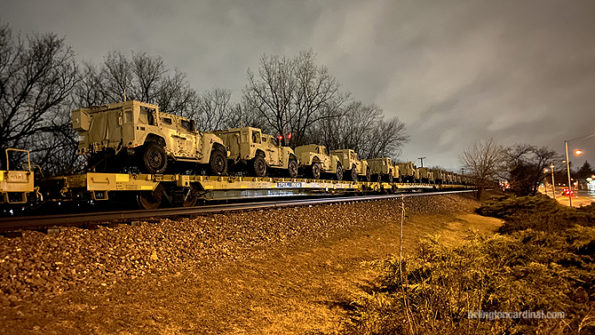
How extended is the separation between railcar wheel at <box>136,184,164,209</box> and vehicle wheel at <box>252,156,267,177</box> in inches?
207

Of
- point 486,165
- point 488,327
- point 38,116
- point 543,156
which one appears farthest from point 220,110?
point 543,156

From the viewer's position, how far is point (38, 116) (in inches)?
740

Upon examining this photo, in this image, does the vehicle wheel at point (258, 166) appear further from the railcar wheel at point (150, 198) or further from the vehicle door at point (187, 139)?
the railcar wheel at point (150, 198)

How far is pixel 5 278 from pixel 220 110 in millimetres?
33050

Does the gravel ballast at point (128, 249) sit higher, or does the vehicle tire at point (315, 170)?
the vehicle tire at point (315, 170)

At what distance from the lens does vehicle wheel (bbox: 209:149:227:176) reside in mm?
11878

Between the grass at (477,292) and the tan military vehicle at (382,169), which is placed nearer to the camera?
the grass at (477,292)

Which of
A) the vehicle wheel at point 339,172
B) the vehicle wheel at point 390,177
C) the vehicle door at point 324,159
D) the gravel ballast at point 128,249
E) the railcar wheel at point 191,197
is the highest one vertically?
the vehicle door at point 324,159

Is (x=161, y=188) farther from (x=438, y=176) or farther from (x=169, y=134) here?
(x=438, y=176)

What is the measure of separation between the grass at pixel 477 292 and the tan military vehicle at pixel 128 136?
7362mm

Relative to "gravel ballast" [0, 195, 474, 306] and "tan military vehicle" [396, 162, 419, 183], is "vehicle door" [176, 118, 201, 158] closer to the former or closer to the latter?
"gravel ballast" [0, 195, 474, 306]

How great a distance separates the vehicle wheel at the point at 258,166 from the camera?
1393 cm

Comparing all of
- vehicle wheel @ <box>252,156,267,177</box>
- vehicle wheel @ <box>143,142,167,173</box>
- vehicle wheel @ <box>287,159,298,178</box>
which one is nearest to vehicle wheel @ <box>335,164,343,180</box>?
vehicle wheel @ <box>287,159,298,178</box>

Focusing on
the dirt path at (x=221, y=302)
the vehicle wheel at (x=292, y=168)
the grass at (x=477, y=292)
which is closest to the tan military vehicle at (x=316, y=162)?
the vehicle wheel at (x=292, y=168)
